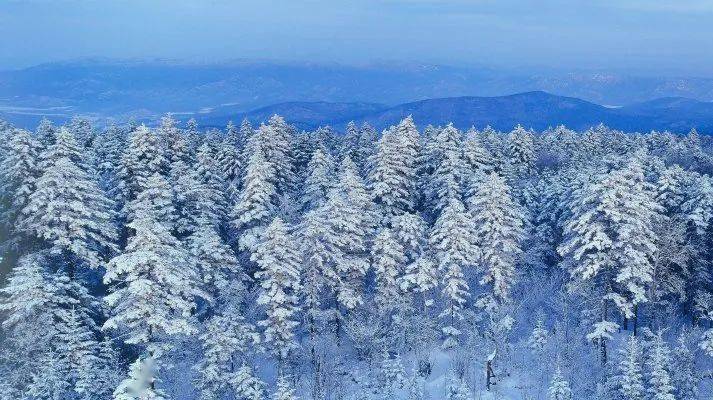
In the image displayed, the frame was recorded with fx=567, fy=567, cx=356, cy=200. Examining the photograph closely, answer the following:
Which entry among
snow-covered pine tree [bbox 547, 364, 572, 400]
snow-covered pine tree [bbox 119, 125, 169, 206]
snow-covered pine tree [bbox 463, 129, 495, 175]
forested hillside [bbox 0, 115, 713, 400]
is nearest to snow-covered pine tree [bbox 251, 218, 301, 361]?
forested hillside [bbox 0, 115, 713, 400]

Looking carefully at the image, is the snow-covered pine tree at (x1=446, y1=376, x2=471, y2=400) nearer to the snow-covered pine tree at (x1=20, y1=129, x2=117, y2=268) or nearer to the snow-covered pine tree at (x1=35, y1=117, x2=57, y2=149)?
the snow-covered pine tree at (x1=20, y1=129, x2=117, y2=268)

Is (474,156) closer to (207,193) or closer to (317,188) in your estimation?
(317,188)

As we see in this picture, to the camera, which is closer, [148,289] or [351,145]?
[148,289]

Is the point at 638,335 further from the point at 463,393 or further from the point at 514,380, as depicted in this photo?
the point at 463,393

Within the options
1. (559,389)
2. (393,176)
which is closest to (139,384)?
(559,389)

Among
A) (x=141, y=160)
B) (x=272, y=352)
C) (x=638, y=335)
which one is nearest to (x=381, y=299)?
(x=272, y=352)

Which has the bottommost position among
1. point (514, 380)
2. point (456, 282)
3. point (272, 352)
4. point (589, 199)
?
point (514, 380)
